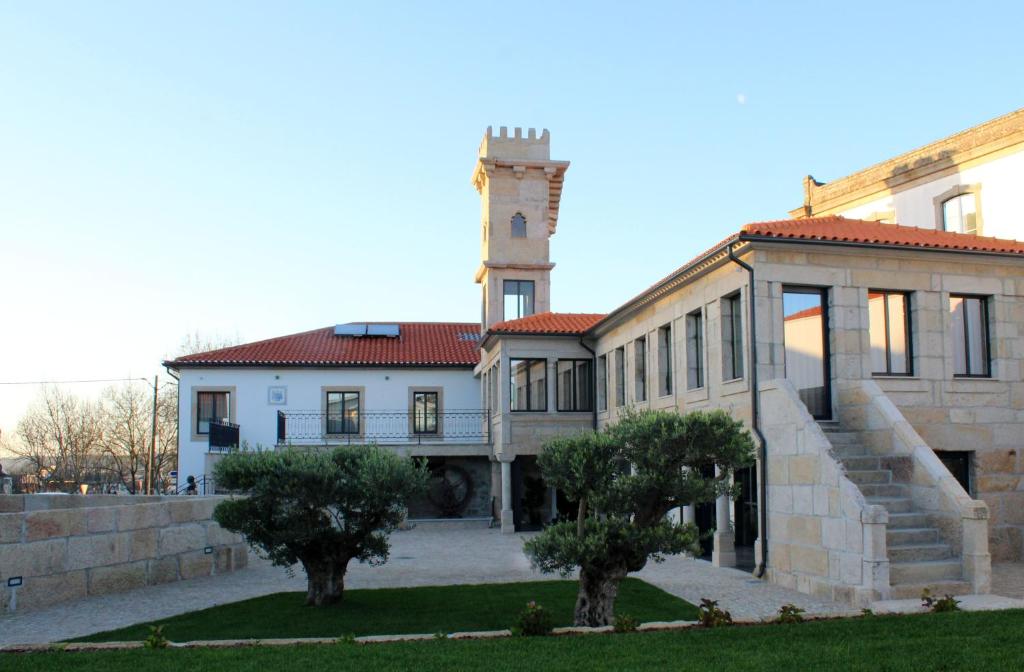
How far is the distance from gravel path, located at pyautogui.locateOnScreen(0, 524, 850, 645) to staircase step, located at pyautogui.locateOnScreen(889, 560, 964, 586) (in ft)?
2.95

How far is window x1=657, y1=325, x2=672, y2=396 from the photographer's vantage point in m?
20.4

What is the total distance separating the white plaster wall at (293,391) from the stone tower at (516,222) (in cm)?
280

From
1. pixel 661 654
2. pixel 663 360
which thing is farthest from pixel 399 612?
pixel 663 360

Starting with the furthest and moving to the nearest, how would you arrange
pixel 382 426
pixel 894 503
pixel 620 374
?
pixel 382 426 → pixel 620 374 → pixel 894 503

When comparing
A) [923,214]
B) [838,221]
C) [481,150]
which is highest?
[481,150]

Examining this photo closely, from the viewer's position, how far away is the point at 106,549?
1488cm

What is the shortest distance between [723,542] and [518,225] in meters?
19.9

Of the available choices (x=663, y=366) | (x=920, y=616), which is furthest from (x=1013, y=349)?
(x=920, y=616)

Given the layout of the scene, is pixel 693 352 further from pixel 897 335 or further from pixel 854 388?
pixel 854 388

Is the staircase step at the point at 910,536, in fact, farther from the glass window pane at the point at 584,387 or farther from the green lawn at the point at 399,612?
the glass window pane at the point at 584,387

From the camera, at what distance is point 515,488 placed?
27.5m

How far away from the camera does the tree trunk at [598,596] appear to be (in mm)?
10344

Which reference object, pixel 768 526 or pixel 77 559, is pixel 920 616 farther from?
A: pixel 77 559

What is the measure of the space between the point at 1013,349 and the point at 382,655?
1340 cm
